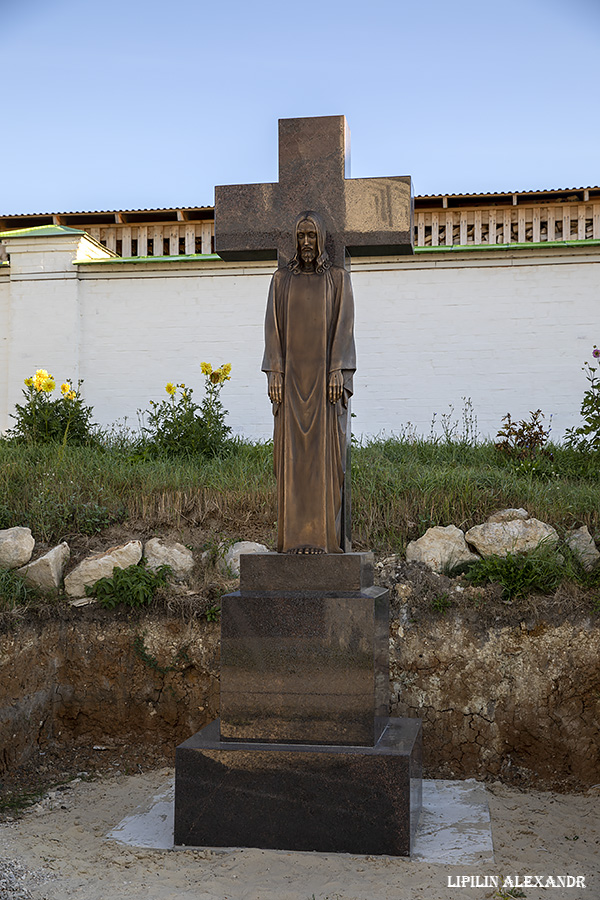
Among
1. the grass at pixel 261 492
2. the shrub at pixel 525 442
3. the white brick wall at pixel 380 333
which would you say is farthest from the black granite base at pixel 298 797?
the white brick wall at pixel 380 333

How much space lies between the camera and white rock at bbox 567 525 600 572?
19.9 feet

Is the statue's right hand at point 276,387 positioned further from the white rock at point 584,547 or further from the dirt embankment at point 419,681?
the white rock at point 584,547

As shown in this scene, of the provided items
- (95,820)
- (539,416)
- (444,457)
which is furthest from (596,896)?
(539,416)

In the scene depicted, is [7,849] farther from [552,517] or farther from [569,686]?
[552,517]

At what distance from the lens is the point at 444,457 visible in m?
8.25

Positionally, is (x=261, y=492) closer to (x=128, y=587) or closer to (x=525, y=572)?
(x=128, y=587)

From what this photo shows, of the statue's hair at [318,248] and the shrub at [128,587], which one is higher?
the statue's hair at [318,248]

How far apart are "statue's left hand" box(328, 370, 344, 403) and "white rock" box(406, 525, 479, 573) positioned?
2168mm

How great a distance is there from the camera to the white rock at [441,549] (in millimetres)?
6250

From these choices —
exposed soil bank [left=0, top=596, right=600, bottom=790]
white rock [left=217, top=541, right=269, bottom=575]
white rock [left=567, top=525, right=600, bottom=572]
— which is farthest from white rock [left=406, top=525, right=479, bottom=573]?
white rock [left=217, top=541, right=269, bottom=575]

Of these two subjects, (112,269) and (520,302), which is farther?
(112,269)

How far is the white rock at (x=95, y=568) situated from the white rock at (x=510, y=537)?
261 cm

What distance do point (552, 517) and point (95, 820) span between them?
155 inches

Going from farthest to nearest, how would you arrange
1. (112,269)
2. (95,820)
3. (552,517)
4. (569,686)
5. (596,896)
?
(112,269) → (552,517) → (569,686) → (95,820) → (596,896)
